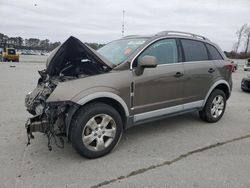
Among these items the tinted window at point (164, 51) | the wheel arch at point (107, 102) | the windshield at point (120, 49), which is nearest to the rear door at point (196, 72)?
the tinted window at point (164, 51)

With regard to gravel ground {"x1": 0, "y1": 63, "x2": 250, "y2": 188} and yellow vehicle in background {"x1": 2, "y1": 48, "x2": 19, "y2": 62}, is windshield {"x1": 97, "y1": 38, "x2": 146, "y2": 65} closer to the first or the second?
gravel ground {"x1": 0, "y1": 63, "x2": 250, "y2": 188}

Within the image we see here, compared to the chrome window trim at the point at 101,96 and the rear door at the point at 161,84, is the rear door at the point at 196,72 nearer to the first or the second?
the rear door at the point at 161,84

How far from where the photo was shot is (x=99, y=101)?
3125 millimetres

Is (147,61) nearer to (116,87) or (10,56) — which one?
(116,87)

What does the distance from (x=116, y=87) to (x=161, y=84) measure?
0.89 meters

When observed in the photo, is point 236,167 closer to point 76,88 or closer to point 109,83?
point 109,83

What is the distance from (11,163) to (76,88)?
53.6 inches

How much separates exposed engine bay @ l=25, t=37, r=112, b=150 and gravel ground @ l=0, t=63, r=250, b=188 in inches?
14.7

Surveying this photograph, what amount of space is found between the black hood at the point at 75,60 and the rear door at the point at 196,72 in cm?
162

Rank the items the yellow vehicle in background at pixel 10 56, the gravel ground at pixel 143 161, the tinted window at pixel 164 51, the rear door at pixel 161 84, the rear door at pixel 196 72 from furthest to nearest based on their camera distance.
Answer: the yellow vehicle in background at pixel 10 56 < the rear door at pixel 196 72 < the tinted window at pixel 164 51 < the rear door at pixel 161 84 < the gravel ground at pixel 143 161

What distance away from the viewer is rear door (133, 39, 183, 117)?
3.43m

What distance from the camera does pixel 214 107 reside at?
4.78 metres

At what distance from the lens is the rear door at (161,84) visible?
3.43 metres

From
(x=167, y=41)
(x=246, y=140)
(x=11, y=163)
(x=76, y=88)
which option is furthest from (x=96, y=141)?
(x=246, y=140)
